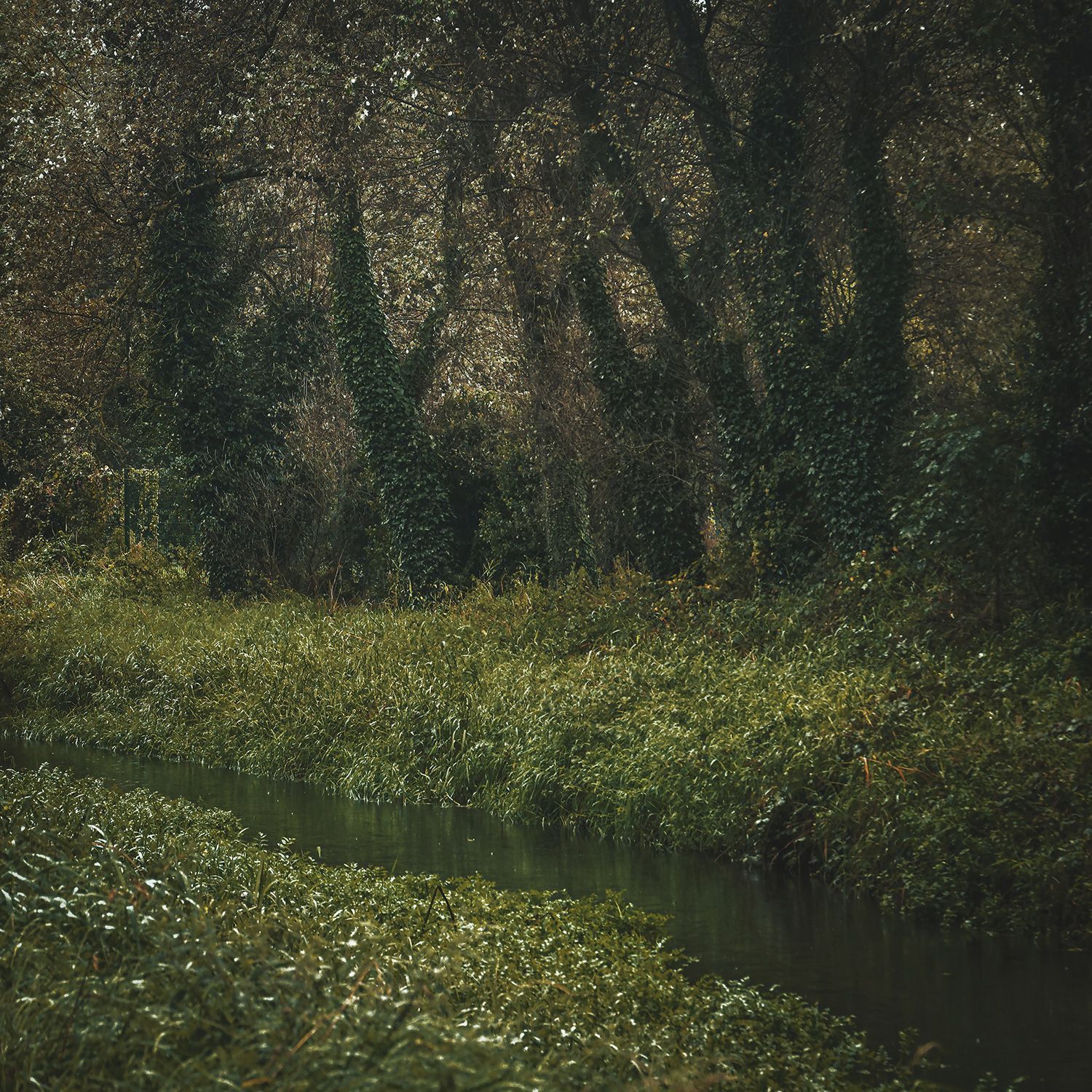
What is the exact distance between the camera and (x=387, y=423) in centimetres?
2112

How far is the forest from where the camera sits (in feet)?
19.5

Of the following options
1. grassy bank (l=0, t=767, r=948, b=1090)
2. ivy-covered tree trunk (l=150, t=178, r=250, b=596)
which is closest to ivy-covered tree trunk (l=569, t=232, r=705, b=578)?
ivy-covered tree trunk (l=150, t=178, r=250, b=596)

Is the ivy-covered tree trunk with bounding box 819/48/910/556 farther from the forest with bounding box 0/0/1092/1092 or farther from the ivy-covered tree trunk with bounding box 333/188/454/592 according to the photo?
the ivy-covered tree trunk with bounding box 333/188/454/592

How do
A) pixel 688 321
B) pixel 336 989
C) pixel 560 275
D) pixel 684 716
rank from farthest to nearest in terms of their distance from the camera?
pixel 560 275 → pixel 688 321 → pixel 684 716 → pixel 336 989

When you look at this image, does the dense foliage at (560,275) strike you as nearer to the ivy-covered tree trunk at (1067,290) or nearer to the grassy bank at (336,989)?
the ivy-covered tree trunk at (1067,290)

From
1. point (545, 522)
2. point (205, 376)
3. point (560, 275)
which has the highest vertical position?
point (560, 275)

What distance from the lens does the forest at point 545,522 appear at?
5.94 m

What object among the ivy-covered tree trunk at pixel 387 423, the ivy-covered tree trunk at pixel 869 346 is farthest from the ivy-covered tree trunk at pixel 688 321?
the ivy-covered tree trunk at pixel 387 423

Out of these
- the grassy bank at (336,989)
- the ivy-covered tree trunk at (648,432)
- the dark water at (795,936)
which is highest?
the ivy-covered tree trunk at (648,432)

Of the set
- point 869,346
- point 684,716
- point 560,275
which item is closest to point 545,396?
point 560,275

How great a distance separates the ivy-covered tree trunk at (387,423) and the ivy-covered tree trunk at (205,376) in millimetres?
2814

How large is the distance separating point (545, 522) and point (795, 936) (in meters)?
13.4

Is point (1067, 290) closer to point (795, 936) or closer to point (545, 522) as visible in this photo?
point (795, 936)

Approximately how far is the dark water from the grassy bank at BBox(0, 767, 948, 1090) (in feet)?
1.69
